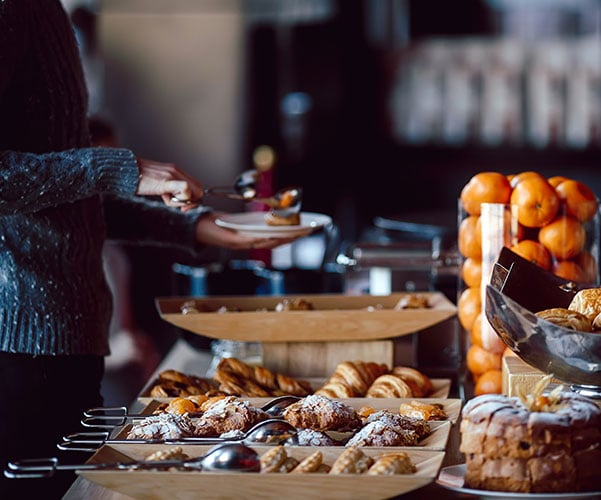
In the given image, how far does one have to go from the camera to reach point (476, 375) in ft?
7.36

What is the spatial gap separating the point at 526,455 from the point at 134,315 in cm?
310

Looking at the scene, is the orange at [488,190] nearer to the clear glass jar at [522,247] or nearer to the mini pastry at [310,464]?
the clear glass jar at [522,247]

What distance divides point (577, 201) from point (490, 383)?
15.6 inches

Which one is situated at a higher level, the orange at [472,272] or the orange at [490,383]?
the orange at [472,272]

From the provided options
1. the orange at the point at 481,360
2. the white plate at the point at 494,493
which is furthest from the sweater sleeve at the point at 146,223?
the white plate at the point at 494,493

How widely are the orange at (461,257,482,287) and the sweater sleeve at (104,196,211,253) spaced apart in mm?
659

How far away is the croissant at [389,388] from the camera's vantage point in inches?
82.4

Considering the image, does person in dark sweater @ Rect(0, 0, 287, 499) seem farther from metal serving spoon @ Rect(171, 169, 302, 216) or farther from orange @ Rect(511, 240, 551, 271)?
orange @ Rect(511, 240, 551, 271)

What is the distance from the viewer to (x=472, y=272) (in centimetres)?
228

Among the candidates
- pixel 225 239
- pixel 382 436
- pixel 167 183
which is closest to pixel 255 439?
pixel 382 436

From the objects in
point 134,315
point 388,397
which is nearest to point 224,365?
point 388,397

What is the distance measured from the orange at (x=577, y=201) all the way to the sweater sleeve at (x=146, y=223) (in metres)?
0.86

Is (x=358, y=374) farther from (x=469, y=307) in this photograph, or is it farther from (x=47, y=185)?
(x=47, y=185)

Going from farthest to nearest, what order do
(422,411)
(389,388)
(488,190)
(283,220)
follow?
(283,220), (488,190), (389,388), (422,411)
